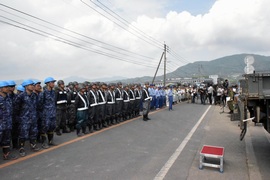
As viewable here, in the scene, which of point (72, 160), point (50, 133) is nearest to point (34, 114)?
point (50, 133)

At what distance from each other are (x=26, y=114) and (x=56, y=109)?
8.37 feet

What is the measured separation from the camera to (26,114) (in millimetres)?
6270

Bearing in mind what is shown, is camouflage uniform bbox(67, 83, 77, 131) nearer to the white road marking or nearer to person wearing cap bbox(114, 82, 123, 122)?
person wearing cap bbox(114, 82, 123, 122)

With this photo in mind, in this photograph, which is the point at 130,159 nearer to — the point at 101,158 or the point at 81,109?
the point at 101,158

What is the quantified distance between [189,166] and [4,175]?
12.1 ft

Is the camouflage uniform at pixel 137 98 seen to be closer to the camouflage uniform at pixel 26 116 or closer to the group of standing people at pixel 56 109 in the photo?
the group of standing people at pixel 56 109

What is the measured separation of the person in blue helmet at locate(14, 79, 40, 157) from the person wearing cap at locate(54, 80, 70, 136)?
7.17 ft

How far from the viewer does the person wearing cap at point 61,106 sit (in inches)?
347

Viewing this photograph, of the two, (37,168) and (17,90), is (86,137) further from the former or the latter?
(37,168)

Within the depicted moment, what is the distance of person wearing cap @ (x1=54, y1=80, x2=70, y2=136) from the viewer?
8821mm

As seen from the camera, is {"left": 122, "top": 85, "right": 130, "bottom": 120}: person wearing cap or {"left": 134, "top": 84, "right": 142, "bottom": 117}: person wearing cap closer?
{"left": 122, "top": 85, "right": 130, "bottom": 120}: person wearing cap

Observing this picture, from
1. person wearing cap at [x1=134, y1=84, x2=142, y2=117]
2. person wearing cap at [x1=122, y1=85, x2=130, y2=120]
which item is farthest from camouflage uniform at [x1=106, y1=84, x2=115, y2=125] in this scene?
person wearing cap at [x1=134, y1=84, x2=142, y2=117]

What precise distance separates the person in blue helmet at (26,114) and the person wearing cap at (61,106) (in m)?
2.19

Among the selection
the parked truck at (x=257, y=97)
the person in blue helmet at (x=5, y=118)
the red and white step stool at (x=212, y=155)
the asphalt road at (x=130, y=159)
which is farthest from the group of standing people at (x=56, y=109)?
the parked truck at (x=257, y=97)
